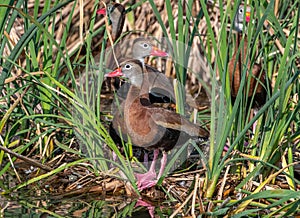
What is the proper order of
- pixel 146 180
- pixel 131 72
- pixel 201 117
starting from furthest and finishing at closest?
pixel 131 72 < pixel 201 117 < pixel 146 180

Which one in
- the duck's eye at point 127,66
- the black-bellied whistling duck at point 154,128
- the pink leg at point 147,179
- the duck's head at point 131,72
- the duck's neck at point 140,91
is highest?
the duck's eye at point 127,66

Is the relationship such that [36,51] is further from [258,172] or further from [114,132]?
[258,172]

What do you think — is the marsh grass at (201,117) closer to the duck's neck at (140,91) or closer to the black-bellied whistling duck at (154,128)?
the black-bellied whistling duck at (154,128)

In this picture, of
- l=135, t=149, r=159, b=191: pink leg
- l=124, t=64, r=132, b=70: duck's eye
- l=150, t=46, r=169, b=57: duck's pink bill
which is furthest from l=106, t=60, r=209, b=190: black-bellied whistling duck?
l=150, t=46, r=169, b=57: duck's pink bill

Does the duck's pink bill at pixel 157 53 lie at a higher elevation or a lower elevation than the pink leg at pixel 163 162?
higher

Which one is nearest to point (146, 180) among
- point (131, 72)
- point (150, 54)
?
point (131, 72)

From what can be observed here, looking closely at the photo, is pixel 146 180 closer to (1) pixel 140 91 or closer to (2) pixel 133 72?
(1) pixel 140 91

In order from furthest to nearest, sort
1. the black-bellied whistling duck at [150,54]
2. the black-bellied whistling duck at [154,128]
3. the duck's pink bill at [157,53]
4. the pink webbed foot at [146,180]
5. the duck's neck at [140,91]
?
the duck's pink bill at [157,53] → the black-bellied whistling duck at [150,54] → the duck's neck at [140,91] → the black-bellied whistling duck at [154,128] → the pink webbed foot at [146,180]

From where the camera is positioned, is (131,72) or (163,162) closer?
(163,162)

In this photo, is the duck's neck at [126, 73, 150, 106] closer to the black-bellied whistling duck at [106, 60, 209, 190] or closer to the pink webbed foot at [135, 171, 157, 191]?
the black-bellied whistling duck at [106, 60, 209, 190]

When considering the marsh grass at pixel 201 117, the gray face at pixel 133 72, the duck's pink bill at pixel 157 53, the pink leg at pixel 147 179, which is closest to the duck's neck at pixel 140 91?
the gray face at pixel 133 72

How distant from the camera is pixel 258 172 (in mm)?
4266

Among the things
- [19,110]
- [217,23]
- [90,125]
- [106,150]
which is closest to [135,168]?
[106,150]

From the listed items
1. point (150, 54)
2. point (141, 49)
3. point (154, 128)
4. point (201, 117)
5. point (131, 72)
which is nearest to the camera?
point (154, 128)
